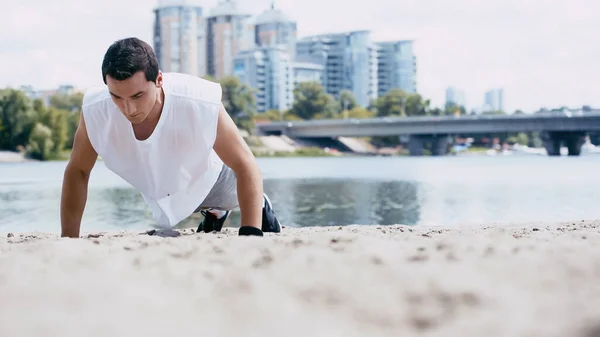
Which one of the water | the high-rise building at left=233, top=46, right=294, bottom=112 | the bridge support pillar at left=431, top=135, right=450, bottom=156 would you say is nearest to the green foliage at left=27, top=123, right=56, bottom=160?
the water

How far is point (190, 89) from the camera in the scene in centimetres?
370

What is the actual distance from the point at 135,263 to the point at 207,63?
131 metres

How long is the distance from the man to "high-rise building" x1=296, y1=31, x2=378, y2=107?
132 m

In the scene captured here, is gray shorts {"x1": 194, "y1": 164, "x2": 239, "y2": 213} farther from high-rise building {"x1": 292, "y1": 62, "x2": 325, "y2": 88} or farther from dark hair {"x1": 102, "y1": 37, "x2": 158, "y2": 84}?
high-rise building {"x1": 292, "y1": 62, "x2": 325, "y2": 88}

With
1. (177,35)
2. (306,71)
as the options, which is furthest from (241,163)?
(306,71)

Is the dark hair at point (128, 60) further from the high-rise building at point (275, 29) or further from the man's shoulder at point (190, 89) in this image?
the high-rise building at point (275, 29)

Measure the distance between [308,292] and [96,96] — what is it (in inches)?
88.8

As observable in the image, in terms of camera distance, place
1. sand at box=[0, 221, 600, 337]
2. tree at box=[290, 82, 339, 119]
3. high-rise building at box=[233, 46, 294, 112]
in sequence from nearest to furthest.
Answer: sand at box=[0, 221, 600, 337] < tree at box=[290, 82, 339, 119] < high-rise building at box=[233, 46, 294, 112]

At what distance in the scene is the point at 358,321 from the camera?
1.66 m

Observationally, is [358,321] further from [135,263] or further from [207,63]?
[207,63]

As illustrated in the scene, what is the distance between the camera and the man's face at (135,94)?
3316 millimetres

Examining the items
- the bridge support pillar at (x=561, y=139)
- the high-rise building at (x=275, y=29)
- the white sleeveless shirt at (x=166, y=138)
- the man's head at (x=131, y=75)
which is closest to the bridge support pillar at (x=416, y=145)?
the bridge support pillar at (x=561, y=139)

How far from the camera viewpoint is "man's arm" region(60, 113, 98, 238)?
12.7ft

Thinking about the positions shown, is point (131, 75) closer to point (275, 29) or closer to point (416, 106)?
point (416, 106)
